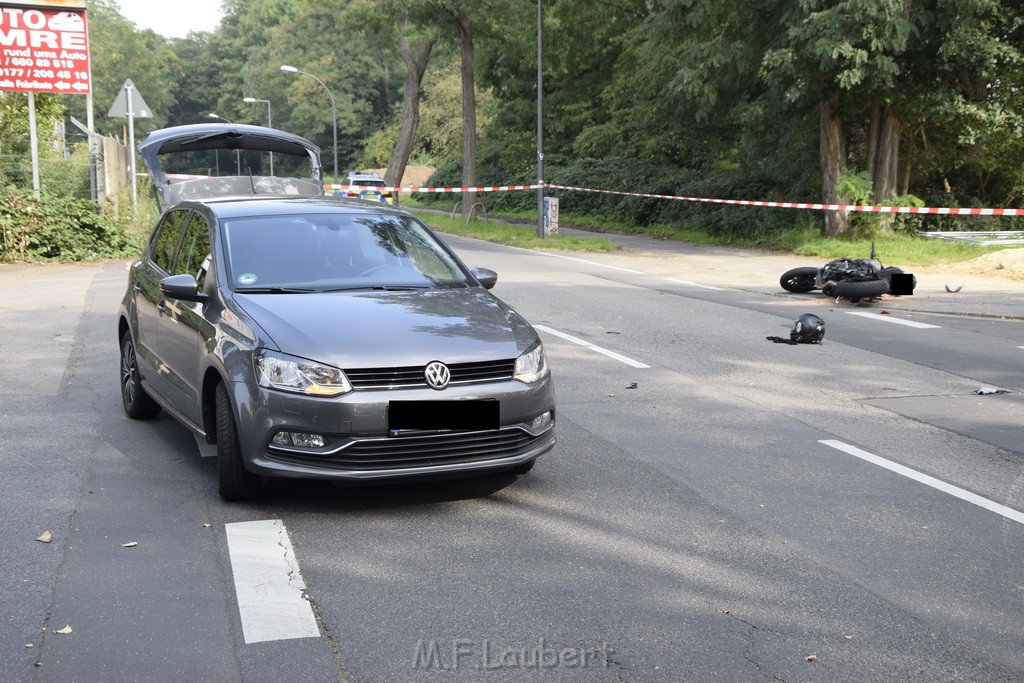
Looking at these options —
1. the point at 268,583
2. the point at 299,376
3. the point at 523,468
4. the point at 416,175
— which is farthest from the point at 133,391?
the point at 416,175

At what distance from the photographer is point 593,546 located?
5180mm

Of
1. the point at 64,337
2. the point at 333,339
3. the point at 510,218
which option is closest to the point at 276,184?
the point at 64,337

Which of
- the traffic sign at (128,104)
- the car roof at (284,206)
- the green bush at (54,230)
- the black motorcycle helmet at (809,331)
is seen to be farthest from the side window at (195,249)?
the traffic sign at (128,104)

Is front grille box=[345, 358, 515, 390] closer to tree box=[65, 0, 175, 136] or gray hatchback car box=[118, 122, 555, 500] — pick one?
gray hatchback car box=[118, 122, 555, 500]

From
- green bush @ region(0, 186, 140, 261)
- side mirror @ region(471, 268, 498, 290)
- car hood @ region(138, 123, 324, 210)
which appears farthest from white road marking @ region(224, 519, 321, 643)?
green bush @ region(0, 186, 140, 261)

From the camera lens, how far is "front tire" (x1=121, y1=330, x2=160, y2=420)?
25.4 feet

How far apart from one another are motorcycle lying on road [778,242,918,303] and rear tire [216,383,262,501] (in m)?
10.7

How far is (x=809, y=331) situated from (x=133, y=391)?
22.1 ft

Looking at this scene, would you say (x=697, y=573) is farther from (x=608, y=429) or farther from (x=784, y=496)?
(x=608, y=429)

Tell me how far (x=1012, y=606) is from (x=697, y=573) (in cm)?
124

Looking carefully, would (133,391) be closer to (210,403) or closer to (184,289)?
(184,289)

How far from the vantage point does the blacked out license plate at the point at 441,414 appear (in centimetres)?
540

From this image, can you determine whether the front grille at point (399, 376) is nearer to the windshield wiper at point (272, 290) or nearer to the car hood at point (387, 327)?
the car hood at point (387, 327)

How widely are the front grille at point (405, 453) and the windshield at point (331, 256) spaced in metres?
1.28
